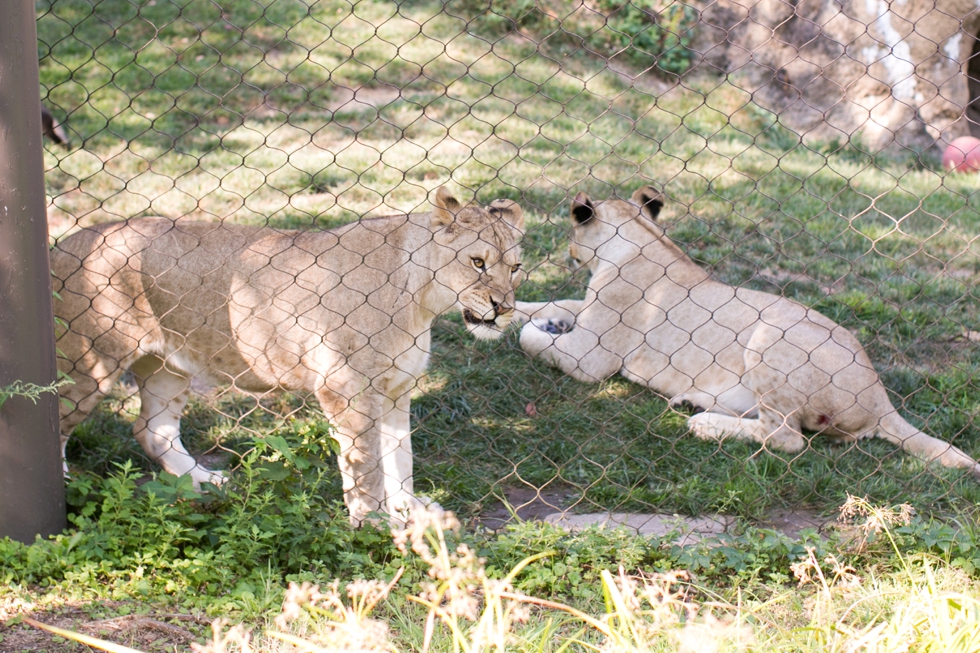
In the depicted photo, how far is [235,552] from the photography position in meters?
3.11

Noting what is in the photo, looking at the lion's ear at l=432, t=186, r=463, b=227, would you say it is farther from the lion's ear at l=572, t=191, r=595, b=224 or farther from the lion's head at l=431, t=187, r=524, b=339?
the lion's ear at l=572, t=191, r=595, b=224

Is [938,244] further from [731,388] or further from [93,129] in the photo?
[93,129]

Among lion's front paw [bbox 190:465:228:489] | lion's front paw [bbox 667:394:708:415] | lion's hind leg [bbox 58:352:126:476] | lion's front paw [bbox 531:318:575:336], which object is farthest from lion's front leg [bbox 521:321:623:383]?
lion's hind leg [bbox 58:352:126:476]

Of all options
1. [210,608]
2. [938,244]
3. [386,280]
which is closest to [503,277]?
[386,280]

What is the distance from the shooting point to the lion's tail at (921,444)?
4.08 m

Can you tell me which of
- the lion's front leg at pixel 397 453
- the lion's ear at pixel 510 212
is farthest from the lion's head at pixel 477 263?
the lion's front leg at pixel 397 453

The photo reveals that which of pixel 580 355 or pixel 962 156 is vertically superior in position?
pixel 580 355

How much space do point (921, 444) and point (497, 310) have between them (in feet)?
6.90

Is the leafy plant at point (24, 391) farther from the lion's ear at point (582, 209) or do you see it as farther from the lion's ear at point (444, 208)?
the lion's ear at point (582, 209)

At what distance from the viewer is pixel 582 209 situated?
5.03m

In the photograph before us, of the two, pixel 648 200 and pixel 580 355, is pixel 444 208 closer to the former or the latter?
pixel 580 355

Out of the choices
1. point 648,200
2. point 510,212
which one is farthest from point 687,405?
point 510,212

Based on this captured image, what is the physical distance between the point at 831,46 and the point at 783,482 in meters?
6.48

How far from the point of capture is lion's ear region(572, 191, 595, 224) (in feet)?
16.1
